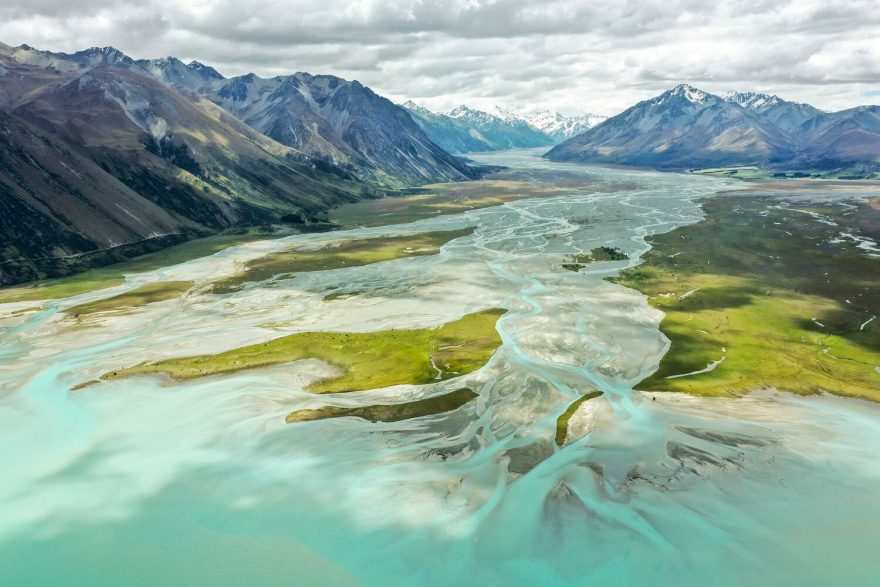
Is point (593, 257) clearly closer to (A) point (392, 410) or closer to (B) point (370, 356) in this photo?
(B) point (370, 356)

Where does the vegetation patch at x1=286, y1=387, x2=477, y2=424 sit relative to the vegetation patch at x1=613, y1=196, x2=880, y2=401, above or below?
above

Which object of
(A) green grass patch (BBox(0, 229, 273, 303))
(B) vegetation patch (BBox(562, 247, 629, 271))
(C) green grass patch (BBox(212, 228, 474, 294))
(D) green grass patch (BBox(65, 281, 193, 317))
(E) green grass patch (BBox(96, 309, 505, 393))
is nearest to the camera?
(E) green grass patch (BBox(96, 309, 505, 393))

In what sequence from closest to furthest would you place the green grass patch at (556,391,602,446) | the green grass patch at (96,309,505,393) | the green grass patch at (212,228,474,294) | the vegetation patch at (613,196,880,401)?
the green grass patch at (556,391,602,446) → the vegetation patch at (613,196,880,401) → the green grass patch at (96,309,505,393) → the green grass patch at (212,228,474,294)

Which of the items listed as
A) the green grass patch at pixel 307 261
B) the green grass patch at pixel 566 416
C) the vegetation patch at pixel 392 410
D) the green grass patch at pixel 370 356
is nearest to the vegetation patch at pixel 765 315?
the green grass patch at pixel 566 416

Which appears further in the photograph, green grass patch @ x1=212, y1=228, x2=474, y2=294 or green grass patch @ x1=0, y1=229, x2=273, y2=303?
green grass patch @ x1=212, y1=228, x2=474, y2=294

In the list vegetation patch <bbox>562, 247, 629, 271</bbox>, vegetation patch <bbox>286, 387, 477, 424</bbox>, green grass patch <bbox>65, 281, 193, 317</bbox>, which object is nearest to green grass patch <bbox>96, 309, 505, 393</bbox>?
vegetation patch <bbox>286, 387, 477, 424</bbox>

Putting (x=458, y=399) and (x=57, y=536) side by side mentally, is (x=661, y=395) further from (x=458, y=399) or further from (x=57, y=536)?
(x=57, y=536)

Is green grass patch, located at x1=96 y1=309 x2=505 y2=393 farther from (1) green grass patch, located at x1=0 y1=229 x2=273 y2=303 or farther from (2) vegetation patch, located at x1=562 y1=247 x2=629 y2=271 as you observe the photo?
(1) green grass patch, located at x1=0 y1=229 x2=273 y2=303
